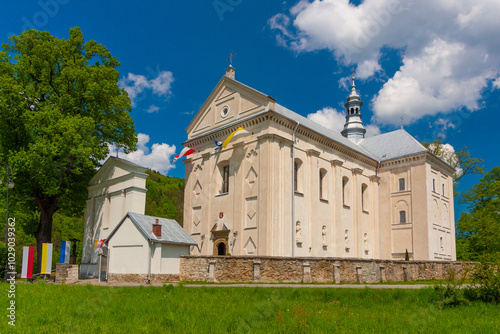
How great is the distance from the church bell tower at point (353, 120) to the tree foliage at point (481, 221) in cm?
1400

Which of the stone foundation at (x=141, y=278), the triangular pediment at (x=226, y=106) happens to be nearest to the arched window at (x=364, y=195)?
the triangular pediment at (x=226, y=106)

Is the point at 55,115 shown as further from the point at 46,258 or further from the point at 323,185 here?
the point at 323,185

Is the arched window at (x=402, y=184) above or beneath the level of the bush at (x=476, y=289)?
above

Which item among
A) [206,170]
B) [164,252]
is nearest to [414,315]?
[164,252]

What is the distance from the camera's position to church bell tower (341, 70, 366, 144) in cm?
4484

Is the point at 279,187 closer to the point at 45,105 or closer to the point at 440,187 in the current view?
the point at 45,105

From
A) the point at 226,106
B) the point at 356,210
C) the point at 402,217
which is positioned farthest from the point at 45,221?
the point at 402,217

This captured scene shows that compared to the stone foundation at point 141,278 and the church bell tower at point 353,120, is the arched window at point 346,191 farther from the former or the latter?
the stone foundation at point 141,278

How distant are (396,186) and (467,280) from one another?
24.7m

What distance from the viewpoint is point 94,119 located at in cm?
2655

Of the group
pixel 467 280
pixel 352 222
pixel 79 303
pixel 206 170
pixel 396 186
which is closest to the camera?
pixel 79 303

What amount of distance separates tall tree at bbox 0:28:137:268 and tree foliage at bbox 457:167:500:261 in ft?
106

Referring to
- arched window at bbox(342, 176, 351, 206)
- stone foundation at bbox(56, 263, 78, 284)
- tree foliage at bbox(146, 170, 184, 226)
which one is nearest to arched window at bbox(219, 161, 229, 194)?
arched window at bbox(342, 176, 351, 206)

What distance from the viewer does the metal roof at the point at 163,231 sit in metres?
20.9
